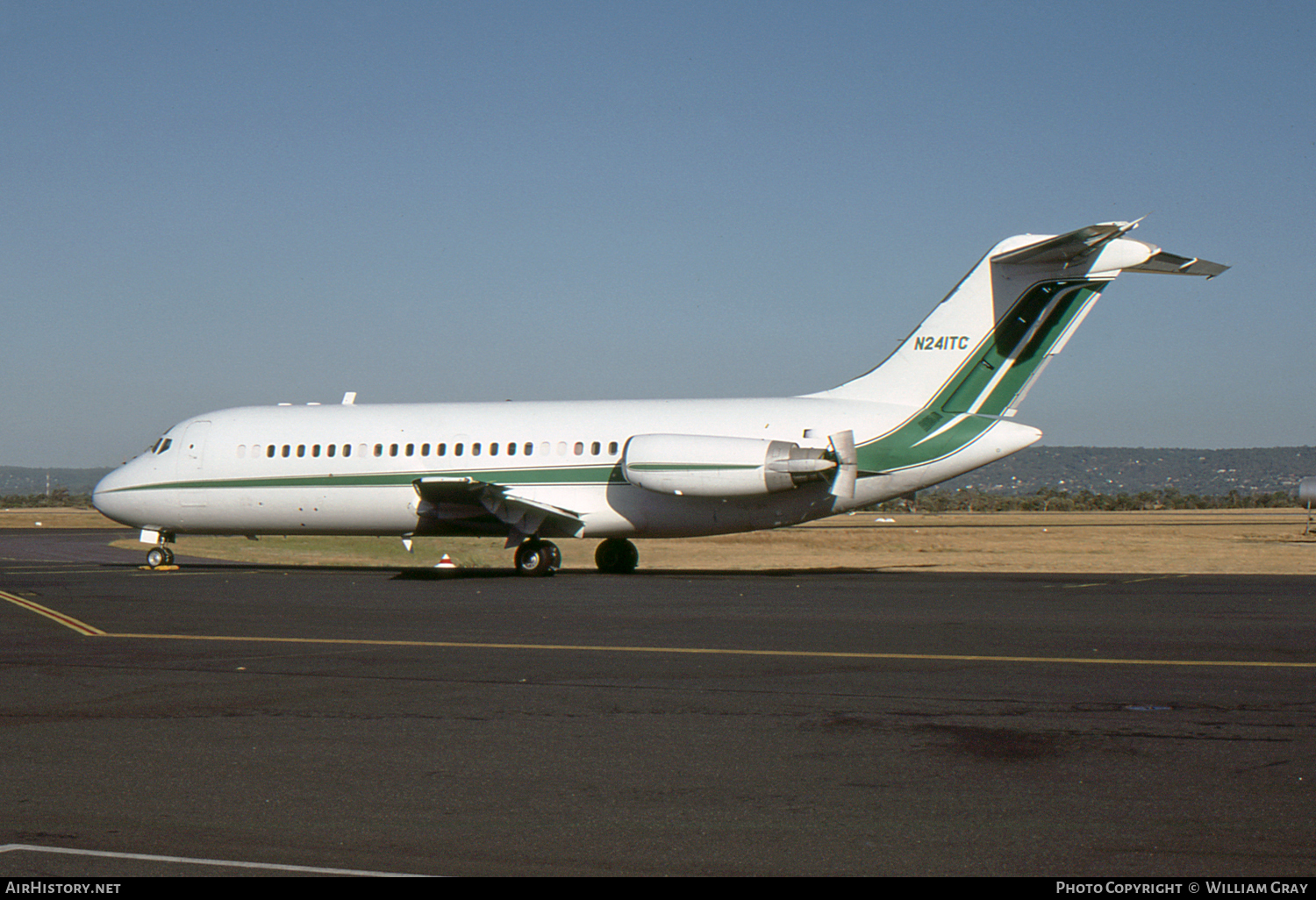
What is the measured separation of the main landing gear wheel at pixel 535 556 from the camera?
85.2 ft

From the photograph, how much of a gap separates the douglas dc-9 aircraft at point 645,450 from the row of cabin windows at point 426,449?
0.04 metres

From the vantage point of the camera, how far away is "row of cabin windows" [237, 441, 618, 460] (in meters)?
26.3

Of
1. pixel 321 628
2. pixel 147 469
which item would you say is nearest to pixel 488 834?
pixel 321 628

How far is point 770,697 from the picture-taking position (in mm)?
10156

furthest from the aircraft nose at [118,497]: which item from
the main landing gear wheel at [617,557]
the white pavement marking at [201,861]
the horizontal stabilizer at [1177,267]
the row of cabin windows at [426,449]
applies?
the white pavement marking at [201,861]

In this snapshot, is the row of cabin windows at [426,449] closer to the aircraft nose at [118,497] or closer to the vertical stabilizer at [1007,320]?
the aircraft nose at [118,497]

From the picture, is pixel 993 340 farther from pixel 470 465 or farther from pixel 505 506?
pixel 470 465

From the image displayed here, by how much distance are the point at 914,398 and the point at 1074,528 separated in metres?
32.9

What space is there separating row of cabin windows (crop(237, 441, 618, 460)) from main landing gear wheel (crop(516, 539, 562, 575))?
1.96 metres

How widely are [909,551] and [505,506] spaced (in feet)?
53.4

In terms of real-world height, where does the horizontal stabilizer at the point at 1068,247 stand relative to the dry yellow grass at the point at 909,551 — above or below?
above

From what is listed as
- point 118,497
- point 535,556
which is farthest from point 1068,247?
point 118,497

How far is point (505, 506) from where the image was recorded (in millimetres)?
26188

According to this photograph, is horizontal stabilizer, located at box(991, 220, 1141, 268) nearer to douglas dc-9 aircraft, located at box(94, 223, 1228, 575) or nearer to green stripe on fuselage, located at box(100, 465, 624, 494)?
douglas dc-9 aircraft, located at box(94, 223, 1228, 575)
